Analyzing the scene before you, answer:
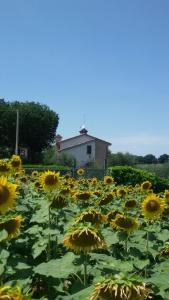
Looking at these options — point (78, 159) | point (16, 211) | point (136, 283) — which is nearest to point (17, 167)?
point (16, 211)

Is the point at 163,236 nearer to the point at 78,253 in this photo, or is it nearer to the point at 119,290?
the point at 78,253

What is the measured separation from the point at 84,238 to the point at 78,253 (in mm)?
680

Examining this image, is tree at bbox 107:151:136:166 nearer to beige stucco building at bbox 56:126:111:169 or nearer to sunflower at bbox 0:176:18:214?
beige stucco building at bbox 56:126:111:169

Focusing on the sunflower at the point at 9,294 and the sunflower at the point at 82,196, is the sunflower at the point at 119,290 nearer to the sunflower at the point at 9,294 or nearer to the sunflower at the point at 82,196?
the sunflower at the point at 9,294

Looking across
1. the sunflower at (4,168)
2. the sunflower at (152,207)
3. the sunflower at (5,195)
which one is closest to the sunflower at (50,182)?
the sunflower at (152,207)

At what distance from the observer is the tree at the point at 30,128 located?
68.4 metres

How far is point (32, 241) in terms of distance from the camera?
14.3 ft

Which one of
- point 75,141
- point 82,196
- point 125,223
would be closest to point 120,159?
point 75,141

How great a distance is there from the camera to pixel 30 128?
6919 centimetres

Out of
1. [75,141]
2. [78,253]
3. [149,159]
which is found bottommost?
[78,253]

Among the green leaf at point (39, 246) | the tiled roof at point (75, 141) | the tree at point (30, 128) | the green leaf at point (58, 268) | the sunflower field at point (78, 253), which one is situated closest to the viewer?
the sunflower field at point (78, 253)

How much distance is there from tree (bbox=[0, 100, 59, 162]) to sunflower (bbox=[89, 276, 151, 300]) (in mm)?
65312

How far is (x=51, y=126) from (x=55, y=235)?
66.2 meters

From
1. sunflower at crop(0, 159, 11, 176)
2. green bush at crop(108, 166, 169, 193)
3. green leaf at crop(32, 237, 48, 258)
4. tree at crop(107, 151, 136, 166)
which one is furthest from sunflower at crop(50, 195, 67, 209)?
tree at crop(107, 151, 136, 166)
